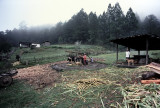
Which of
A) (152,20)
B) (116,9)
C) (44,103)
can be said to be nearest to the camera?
(44,103)

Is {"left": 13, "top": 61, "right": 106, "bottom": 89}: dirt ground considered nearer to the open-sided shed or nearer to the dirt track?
the dirt track

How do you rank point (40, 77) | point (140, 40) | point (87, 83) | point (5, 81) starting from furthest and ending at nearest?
point (140, 40), point (40, 77), point (5, 81), point (87, 83)

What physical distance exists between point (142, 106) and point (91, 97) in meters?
1.97

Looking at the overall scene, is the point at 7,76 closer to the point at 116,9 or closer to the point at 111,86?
the point at 111,86

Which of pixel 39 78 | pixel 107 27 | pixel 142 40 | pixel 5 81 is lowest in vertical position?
pixel 39 78

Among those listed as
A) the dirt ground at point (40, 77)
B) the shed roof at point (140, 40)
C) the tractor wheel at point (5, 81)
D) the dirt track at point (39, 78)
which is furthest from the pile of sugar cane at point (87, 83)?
the shed roof at point (140, 40)

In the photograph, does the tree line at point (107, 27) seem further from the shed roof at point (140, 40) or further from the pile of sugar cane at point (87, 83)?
the pile of sugar cane at point (87, 83)

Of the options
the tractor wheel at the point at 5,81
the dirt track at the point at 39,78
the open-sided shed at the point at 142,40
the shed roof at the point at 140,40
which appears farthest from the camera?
the open-sided shed at the point at 142,40

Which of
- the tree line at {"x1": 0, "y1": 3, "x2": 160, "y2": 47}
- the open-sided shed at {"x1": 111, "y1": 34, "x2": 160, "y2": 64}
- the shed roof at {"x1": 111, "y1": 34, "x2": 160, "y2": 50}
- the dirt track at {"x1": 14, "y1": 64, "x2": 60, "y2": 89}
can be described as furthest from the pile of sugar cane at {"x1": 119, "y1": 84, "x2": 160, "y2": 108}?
the tree line at {"x1": 0, "y1": 3, "x2": 160, "y2": 47}

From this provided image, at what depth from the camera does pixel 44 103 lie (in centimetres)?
489

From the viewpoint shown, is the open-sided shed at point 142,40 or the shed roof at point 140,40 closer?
the shed roof at point 140,40

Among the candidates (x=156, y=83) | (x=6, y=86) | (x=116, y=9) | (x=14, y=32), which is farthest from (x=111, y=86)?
(x=14, y=32)

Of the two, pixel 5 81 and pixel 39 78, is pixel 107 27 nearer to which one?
pixel 39 78

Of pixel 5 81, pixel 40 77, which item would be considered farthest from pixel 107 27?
pixel 5 81
